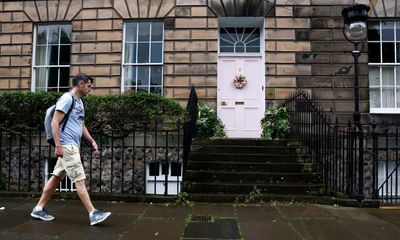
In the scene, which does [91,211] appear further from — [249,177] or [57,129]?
[249,177]

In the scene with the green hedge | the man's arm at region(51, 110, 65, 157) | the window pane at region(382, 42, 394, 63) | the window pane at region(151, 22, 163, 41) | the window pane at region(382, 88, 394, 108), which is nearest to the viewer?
the man's arm at region(51, 110, 65, 157)

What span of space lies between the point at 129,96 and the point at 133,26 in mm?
3246

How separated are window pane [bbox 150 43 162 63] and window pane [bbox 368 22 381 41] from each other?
232 inches

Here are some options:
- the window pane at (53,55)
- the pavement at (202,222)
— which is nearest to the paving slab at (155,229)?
the pavement at (202,222)

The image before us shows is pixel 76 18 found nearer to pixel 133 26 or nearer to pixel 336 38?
pixel 133 26

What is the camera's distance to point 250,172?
8953 millimetres

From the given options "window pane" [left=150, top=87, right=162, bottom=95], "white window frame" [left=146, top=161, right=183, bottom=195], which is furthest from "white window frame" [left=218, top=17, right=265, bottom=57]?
"white window frame" [left=146, top=161, right=183, bottom=195]

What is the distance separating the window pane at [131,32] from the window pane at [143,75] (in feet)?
2.85

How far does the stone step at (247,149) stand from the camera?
10062 mm

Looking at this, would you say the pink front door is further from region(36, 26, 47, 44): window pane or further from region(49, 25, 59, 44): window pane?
region(36, 26, 47, 44): window pane

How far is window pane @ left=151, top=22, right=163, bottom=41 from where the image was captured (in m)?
13.0

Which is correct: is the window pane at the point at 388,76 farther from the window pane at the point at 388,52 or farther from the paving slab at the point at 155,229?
the paving slab at the point at 155,229

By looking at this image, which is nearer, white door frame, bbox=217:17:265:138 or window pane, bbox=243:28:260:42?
white door frame, bbox=217:17:265:138

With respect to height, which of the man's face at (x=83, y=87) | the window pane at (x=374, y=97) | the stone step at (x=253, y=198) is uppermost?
the window pane at (x=374, y=97)
